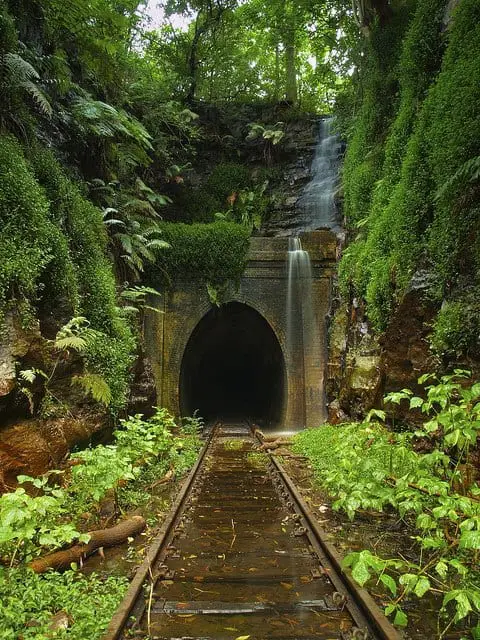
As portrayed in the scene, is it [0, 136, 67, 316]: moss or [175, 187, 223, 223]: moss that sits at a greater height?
[175, 187, 223, 223]: moss

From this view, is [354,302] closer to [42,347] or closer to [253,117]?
[42,347]

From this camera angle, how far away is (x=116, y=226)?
9.91 meters

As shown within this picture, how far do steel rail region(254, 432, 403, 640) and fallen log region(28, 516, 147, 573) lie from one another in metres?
1.67

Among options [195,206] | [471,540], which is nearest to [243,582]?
[471,540]

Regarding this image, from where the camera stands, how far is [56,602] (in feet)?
9.39

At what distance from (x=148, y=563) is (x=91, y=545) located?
69 centimetres

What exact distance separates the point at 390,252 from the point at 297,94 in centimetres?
1326

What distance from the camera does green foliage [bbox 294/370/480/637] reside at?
2342 millimetres

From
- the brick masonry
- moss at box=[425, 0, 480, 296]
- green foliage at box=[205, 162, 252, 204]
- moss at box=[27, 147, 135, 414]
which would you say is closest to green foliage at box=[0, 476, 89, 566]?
moss at box=[27, 147, 135, 414]

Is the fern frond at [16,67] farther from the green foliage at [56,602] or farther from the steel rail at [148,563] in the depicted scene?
the green foliage at [56,602]

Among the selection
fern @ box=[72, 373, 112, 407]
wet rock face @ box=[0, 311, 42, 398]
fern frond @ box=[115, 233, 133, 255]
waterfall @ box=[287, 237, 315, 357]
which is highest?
fern frond @ box=[115, 233, 133, 255]

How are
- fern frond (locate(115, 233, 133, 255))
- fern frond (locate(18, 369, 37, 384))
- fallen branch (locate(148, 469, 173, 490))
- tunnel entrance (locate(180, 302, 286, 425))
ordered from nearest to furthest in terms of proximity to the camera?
fern frond (locate(18, 369, 37, 384)) → fallen branch (locate(148, 469, 173, 490)) → fern frond (locate(115, 233, 133, 255)) → tunnel entrance (locate(180, 302, 286, 425))

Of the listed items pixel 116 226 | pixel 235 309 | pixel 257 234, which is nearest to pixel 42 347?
pixel 116 226

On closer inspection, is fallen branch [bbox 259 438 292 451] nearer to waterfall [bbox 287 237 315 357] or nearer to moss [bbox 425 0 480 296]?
waterfall [bbox 287 237 315 357]
